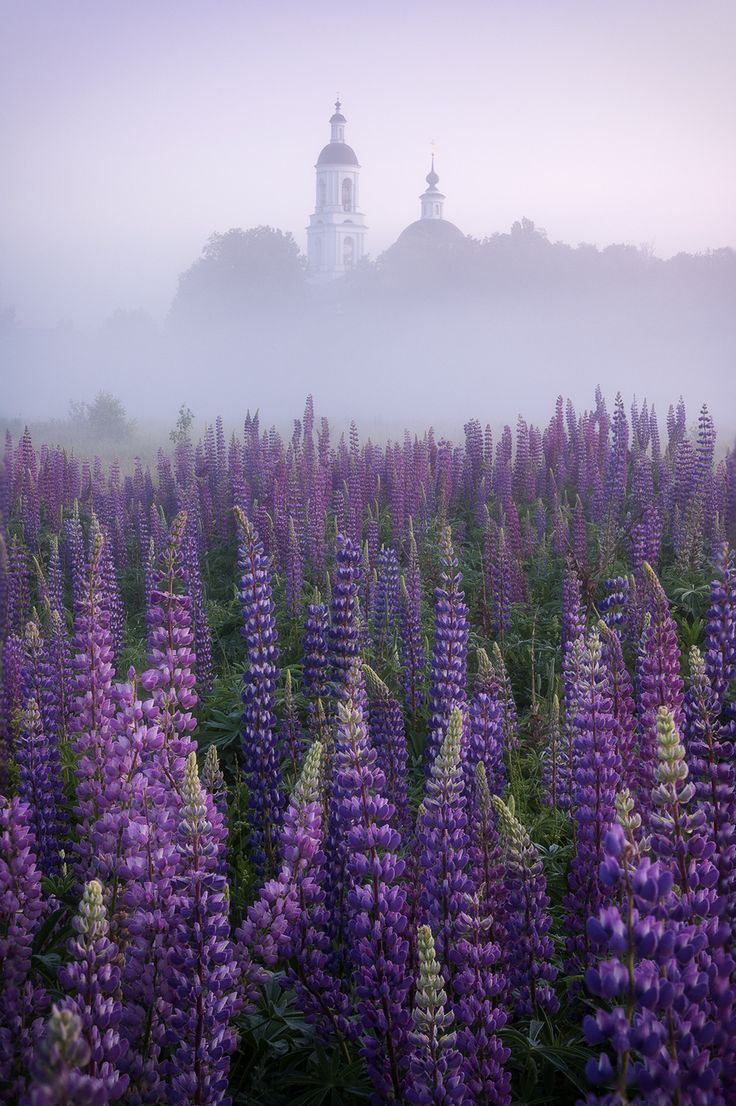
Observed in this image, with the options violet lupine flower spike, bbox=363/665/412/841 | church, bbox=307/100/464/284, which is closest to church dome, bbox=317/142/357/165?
church, bbox=307/100/464/284

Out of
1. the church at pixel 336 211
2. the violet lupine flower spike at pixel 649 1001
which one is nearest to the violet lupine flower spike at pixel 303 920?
the violet lupine flower spike at pixel 649 1001

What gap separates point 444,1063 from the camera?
1711mm

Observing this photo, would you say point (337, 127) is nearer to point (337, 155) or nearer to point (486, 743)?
point (337, 155)

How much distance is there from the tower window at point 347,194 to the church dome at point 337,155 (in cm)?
183

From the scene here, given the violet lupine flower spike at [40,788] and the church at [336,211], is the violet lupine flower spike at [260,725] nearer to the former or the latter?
the violet lupine flower spike at [40,788]

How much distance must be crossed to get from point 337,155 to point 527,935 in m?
94.8

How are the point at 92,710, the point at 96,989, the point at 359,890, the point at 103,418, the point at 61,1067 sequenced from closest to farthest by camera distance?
the point at 61,1067, the point at 96,989, the point at 359,890, the point at 92,710, the point at 103,418

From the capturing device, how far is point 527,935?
2.48m

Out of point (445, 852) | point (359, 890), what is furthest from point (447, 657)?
point (359, 890)

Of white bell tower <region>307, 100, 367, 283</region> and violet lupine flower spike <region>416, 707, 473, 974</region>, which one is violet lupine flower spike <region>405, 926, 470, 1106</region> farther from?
white bell tower <region>307, 100, 367, 283</region>

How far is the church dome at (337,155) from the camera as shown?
287 feet

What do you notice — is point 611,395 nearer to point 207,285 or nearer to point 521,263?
point 521,263

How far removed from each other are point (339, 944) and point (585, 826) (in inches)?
32.9

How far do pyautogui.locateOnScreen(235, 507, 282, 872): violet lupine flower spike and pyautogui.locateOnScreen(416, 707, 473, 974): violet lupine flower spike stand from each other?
82 cm
